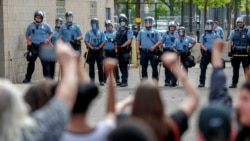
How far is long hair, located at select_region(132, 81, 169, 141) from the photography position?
181 inches

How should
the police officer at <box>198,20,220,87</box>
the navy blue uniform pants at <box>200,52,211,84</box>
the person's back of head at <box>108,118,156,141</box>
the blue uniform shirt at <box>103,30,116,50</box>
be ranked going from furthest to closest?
the blue uniform shirt at <box>103,30,116,50</box> → the navy blue uniform pants at <box>200,52,211,84</box> → the police officer at <box>198,20,220,87</box> → the person's back of head at <box>108,118,156,141</box>

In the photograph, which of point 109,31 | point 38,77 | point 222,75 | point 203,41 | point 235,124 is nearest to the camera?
point 235,124

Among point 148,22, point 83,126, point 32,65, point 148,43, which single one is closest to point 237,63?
point 148,43

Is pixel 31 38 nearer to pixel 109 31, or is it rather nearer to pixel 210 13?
pixel 109 31

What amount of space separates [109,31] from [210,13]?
111 ft

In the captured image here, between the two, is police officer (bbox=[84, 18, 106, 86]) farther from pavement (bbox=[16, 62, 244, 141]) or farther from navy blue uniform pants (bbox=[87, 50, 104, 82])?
pavement (bbox=[16, 62, 244, 141])

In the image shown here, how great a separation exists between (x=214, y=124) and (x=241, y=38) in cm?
1624

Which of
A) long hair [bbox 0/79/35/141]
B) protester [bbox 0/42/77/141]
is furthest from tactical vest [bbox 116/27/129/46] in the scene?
long hair [bbox 0/79/35/141]

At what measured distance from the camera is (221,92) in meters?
5.65

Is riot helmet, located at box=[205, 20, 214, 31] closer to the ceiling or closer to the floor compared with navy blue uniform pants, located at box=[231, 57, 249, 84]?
closer to the ceiling

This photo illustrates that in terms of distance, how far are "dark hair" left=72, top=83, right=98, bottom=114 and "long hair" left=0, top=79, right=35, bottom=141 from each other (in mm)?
666

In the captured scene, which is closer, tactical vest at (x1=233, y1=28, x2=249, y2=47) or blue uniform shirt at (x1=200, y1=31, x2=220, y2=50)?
tactical vest at (x1=233, y1=28, x2=249, y2=47)

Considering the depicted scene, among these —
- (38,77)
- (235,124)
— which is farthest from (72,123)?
(38,77)

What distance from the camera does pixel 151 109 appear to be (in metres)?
4.61
